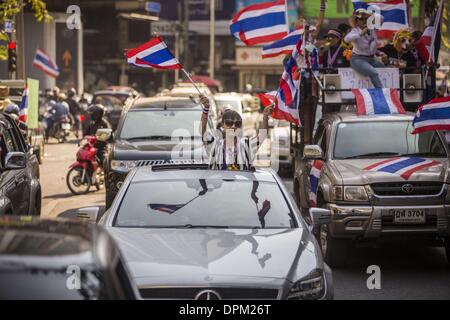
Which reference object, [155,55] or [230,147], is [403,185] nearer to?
[230,147]

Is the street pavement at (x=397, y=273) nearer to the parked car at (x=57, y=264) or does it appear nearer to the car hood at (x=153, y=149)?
the car hood at (x=153, y=149)

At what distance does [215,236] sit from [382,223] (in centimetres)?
364

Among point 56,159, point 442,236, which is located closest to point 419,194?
point 442,236

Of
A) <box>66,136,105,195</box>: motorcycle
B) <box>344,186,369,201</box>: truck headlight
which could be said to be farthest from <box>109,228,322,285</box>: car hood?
<box>66,136,105,195</box>: motorcycle

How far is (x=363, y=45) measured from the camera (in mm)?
15070

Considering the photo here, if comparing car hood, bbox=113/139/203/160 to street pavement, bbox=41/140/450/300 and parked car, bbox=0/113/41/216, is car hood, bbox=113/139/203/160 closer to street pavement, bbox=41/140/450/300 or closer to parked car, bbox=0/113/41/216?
street pavement, bbox=41/140/450/300

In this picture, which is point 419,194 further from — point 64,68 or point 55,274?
point 64,68

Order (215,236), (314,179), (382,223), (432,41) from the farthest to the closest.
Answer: (432,41) → (314,179) → (382,223) → (215,236)

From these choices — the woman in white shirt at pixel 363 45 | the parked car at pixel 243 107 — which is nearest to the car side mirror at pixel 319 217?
the woman in white shirt at pixel 363 45

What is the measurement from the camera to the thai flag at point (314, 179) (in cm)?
1181

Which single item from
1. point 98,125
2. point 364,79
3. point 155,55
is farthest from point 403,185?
point 98,125

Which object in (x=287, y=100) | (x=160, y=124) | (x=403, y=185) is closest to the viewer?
(x=403, y=185)

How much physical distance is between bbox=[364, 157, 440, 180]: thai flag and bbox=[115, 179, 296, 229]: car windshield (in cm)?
275

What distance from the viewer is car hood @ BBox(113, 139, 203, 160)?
606 inches
